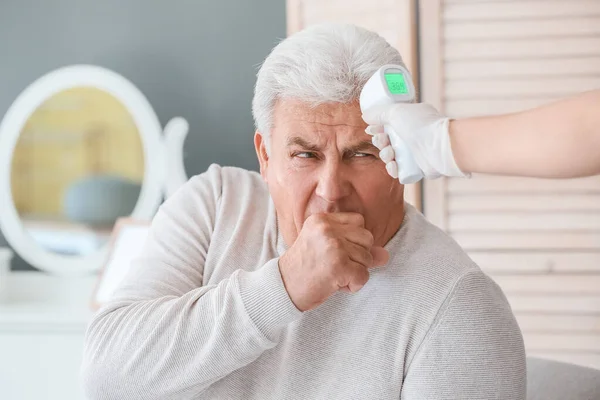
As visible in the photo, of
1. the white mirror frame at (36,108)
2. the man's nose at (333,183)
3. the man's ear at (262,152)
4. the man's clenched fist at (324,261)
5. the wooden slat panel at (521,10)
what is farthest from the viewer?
the white mirror frame at (36,108)

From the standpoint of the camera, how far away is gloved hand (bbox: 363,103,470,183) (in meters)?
1.03

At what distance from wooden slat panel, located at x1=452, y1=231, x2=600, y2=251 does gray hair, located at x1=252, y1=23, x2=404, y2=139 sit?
1236mm

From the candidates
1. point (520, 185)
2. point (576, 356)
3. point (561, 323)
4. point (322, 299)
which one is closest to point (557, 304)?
point (561, 323)

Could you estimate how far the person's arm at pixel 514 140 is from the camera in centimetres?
83

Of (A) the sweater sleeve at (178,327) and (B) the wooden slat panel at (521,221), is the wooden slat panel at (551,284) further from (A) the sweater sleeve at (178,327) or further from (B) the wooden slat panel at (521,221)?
(A) the sweater sleeve at (178,327)

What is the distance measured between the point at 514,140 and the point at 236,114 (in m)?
2.22

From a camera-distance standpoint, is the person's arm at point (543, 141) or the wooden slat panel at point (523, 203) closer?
the person's arm at point (543, 141)

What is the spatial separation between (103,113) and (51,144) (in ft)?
0.81

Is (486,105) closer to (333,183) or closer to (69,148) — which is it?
(333,183)

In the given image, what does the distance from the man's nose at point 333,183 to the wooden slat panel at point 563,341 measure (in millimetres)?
1356

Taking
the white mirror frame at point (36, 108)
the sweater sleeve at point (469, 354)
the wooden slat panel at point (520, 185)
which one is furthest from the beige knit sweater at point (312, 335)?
the white mirror frame at point (36, 108)

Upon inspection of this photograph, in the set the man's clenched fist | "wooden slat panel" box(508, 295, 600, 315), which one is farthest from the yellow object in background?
the man's clenched fist

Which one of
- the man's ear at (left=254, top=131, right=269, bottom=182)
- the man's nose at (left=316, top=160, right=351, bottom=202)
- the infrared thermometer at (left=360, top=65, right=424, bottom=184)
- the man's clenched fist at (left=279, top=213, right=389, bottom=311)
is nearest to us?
the infrared thermometer at (left=360, top=65, right=424, bottom=184)

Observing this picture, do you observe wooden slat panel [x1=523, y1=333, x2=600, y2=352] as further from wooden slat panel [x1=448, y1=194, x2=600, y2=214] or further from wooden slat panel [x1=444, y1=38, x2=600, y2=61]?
wooden slat panel [x1=444, y1=38, x2=600, y2=61]
